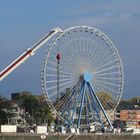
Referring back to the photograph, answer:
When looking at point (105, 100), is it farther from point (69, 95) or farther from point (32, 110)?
point (32, 110)

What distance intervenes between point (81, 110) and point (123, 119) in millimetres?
92456

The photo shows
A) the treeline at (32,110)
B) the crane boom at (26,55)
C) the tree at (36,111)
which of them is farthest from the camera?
the tree at (36,111)

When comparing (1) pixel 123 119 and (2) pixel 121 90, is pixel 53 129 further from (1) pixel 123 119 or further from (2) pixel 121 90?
(1) pixel 123 119

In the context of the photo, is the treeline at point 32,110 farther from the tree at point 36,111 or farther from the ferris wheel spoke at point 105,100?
the ferris wheel spoke at point 105,100

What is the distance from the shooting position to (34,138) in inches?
2731

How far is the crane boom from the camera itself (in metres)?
78.0

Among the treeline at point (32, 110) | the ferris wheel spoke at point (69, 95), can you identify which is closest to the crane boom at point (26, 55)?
the ferris wheel spoke at point (69, 95)

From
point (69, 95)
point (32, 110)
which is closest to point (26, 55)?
point (69, 95)

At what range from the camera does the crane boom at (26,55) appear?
7800 cm

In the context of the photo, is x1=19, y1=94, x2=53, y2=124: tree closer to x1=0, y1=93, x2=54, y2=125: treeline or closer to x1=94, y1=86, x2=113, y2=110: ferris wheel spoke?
x1=0, y1=93, x2=54, y2=125: treeline

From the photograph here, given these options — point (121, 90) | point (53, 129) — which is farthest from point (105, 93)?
point (53, 129)

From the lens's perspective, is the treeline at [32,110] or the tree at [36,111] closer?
the treeline at [32,110]

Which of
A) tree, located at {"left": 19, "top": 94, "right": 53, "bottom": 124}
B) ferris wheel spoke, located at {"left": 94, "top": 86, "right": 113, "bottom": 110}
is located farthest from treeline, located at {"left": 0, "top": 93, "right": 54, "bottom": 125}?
ferris wheel spoke, located at {"left": 94, "top": 86, "right": 113, "bottom": 110}

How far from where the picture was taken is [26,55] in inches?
3135
